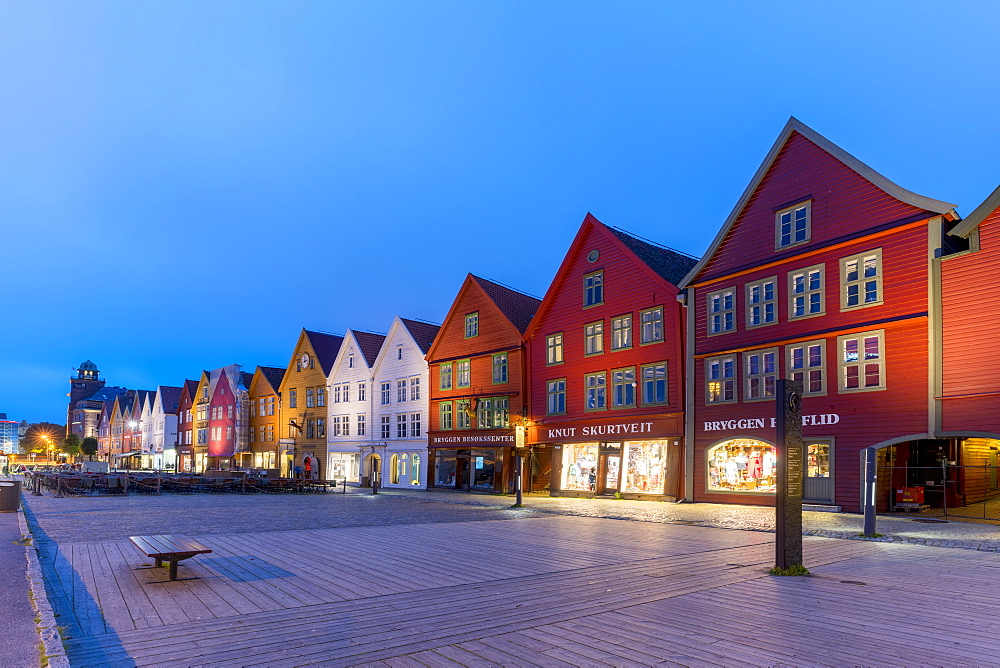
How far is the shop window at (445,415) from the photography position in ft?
144

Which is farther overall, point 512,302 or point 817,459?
point 512,302

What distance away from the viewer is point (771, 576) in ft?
36.4

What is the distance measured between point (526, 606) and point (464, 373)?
33930 mm

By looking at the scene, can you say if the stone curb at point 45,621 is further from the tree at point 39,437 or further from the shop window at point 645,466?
the tree at point 39,437

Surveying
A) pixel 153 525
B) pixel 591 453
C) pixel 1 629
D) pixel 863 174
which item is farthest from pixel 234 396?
pixel 1 629

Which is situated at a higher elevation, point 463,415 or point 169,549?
point 463,415

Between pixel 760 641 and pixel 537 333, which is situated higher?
pixel 537 333

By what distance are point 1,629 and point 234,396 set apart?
65445 mm

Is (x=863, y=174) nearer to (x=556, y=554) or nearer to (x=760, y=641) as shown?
(x=556, y=554)

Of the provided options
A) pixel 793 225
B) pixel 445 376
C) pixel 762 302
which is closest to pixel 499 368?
pixel 445 376

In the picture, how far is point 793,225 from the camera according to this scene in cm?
2683

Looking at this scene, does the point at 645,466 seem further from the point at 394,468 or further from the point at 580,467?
the point at 394,468

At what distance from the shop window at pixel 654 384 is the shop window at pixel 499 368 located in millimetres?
10031

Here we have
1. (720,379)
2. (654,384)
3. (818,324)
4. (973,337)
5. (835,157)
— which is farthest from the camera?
(654,384)
